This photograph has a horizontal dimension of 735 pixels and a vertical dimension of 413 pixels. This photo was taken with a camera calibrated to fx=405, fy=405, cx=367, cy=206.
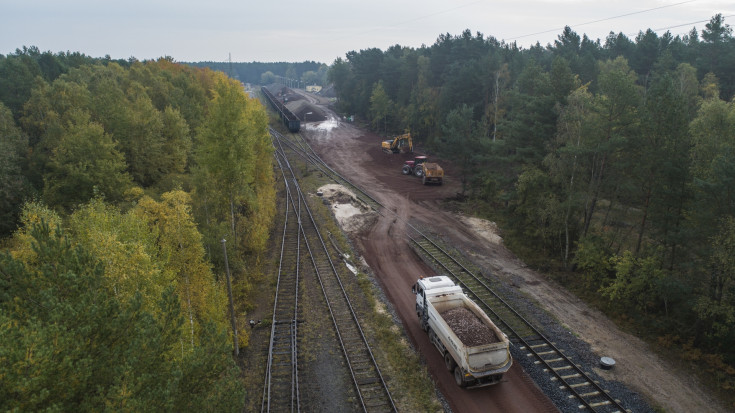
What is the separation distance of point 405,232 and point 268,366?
1988 cm

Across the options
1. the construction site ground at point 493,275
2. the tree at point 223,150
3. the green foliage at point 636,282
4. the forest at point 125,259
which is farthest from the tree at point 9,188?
the green foliage at point 636,282

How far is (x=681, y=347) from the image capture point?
20.0 m

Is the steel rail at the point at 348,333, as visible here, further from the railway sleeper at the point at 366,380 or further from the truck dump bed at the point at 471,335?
→ the truck dump bed at the point at 471,335

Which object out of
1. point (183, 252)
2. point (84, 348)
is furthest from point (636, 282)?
point (84, 348)

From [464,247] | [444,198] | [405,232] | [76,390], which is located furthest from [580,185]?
[76,390]

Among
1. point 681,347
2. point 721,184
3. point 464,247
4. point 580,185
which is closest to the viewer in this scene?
point 721,184

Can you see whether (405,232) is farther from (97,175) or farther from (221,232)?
(97,175)

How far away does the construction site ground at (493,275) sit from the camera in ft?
55.7

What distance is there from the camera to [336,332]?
2138 centimetres

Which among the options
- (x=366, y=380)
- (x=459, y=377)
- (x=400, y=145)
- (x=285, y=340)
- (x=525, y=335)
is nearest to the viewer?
(x=459, y=377)

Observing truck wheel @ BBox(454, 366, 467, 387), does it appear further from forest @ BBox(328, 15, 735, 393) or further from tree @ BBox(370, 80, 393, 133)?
tree @ BBox(370, 80, 393, 133)

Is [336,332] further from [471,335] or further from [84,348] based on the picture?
[84,348]

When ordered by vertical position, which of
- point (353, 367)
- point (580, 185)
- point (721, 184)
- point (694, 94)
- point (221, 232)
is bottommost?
point (353, 367)

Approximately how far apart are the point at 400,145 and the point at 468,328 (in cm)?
5347
